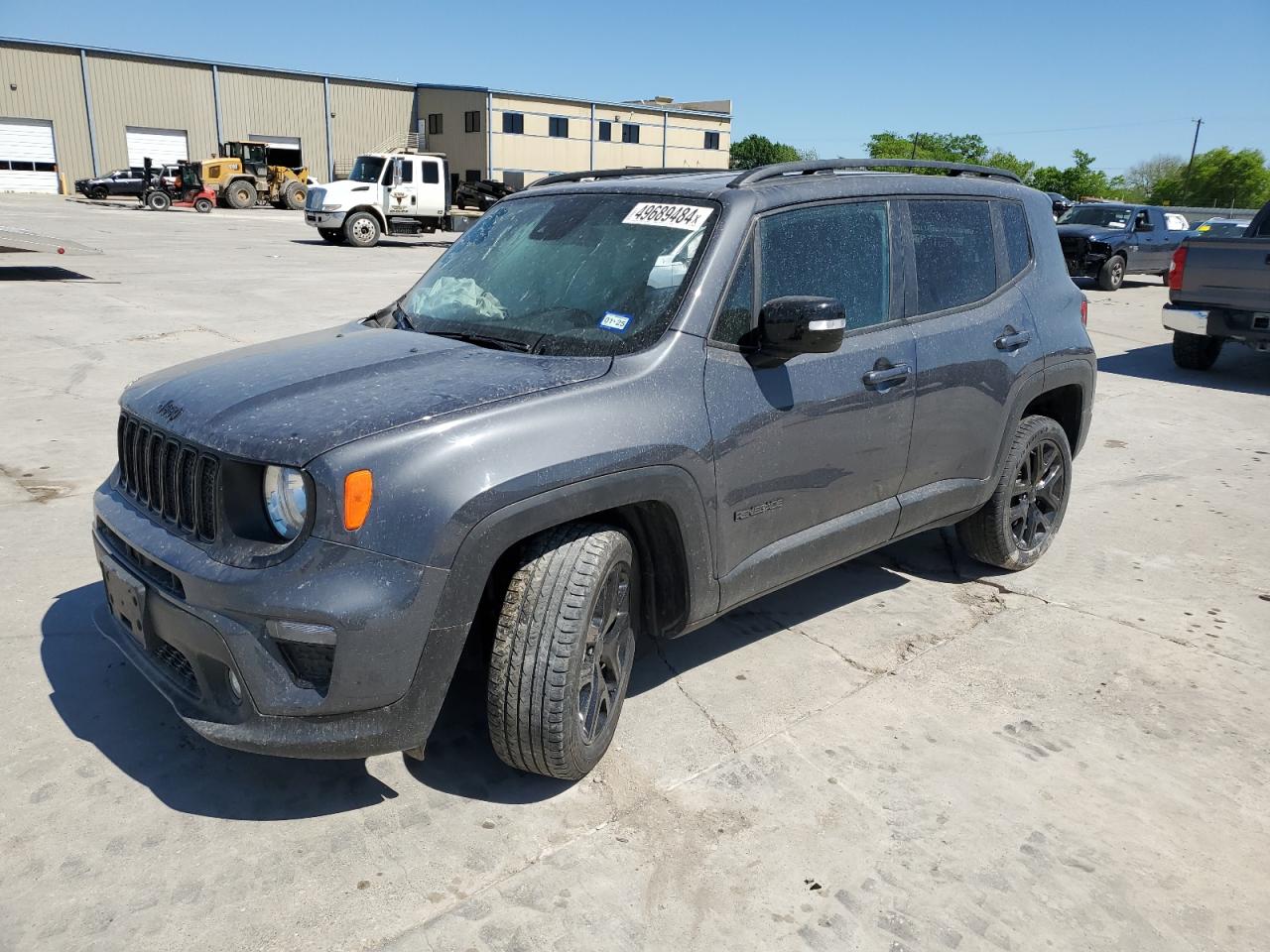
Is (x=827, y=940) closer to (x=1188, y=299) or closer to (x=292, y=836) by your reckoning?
Answer: (x=292, y=836)

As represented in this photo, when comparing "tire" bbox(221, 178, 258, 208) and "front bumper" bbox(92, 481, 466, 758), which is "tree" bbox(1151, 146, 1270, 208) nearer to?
"tire" bbox(221, 178, 258, 208)

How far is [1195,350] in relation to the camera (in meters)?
10.7

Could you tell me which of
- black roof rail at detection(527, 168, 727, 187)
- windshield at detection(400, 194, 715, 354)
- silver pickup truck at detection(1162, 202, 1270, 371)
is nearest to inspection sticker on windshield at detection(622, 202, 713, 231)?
windshield at detection(400, 194, 715, 354)

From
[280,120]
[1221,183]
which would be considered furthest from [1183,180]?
[280,120]

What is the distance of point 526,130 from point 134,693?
200 feet

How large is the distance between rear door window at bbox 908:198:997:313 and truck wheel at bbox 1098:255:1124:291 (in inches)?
662

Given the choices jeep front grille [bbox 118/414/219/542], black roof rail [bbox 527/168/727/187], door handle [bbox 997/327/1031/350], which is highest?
black roof rail [bbox 527/168/727/187]

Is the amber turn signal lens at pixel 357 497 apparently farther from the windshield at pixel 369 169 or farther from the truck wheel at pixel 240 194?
the truck wheel at pixel 240 194

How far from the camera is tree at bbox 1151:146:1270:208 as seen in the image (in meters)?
89.0

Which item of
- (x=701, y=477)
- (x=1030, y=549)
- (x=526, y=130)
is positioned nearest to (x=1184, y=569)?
(x=1030, y=549)

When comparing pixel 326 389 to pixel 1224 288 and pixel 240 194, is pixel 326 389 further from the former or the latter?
pixel 240 194

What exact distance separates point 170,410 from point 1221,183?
355 feet

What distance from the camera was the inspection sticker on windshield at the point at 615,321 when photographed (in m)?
3.12

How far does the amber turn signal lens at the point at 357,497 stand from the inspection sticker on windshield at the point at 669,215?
1467mm
